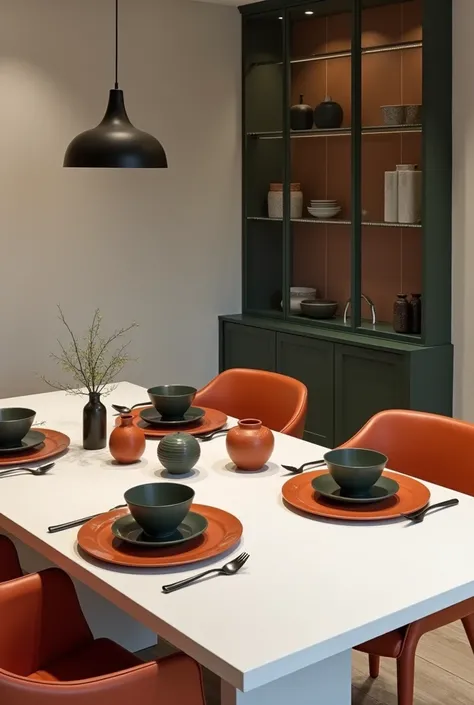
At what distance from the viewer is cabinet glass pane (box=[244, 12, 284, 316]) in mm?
5297

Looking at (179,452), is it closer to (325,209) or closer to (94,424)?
(94,424)

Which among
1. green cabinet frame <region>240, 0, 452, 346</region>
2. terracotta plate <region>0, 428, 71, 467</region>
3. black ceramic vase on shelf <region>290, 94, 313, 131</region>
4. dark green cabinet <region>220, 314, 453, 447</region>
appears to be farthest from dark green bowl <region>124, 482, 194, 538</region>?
black ceramic vase on shelf <region>290, 94, 313, 131</region>

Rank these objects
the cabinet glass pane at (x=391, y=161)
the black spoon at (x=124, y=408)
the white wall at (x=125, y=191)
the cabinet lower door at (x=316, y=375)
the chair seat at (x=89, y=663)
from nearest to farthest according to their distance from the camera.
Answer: the chair seat at (x=89, y=663) → the black spoon at (x=124, y=408) → the cabinet glass pane at (x=391, y=161) → the white wall at (x=125, y=191) → the cabinet lower door at (x=316, y=375)

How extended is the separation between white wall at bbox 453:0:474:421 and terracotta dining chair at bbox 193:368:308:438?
1.22 metres

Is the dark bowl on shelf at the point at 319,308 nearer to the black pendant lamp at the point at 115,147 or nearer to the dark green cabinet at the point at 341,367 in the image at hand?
the dark green cabinet at the point at 341,367

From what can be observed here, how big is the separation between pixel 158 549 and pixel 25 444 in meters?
0.90

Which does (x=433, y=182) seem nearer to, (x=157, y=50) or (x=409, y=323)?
(x=409, y=323)

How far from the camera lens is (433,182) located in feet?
14.3

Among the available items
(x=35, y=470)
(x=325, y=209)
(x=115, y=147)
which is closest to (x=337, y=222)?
(x=325, y=209)

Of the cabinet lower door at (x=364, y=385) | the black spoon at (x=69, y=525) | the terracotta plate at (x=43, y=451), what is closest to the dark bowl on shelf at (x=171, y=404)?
the terracotta plate at (x=43, y=451)

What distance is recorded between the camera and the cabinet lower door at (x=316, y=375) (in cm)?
482

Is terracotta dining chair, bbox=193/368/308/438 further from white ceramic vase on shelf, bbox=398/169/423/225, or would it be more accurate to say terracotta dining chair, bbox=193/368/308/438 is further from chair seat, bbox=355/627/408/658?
white ceramic vase on shelf, bbox=398/169/423/225

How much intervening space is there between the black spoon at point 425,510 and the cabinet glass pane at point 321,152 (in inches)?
107

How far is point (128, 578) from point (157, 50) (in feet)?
12.1
